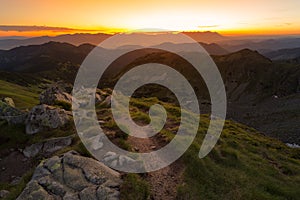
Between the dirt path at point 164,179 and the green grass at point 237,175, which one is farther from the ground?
the dirt path at point 164,179

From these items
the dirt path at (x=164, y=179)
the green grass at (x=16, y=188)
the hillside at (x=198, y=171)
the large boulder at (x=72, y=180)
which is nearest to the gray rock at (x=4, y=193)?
the green grass at (x=16, y=188)

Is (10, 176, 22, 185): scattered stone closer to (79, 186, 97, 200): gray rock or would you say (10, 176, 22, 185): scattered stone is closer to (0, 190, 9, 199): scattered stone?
(0, 190, 9, 199): scattered stone

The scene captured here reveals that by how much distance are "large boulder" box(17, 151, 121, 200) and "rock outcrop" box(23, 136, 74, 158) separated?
369 cm

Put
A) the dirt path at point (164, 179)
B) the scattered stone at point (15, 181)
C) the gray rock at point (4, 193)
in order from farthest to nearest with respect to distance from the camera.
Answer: the scattered stone at point (15, 181), the gray rock at point (4, 193), the dirt path at point (164, 179)

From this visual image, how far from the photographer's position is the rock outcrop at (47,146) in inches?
815

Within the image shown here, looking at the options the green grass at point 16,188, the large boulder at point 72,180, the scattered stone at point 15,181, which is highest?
the large boulder at point 72,180

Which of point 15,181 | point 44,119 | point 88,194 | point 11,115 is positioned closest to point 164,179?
point 88,194

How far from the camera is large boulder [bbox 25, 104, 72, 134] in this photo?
921 inches

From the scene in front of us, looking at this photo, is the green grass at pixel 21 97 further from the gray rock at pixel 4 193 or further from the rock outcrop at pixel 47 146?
the gray rock at pixel 4 193

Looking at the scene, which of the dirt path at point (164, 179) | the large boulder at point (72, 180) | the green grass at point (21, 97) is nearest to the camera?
the large boulder at point (72, 180)

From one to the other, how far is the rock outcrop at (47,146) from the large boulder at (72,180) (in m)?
3.69

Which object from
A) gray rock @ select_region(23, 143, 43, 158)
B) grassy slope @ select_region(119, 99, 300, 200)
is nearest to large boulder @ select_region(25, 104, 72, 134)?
gray rock @ select_region(23, 143, 43, 158)

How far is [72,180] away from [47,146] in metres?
7.01

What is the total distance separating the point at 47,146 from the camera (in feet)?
70.0
